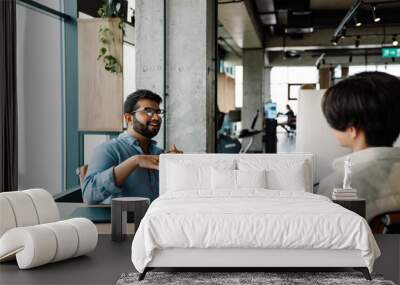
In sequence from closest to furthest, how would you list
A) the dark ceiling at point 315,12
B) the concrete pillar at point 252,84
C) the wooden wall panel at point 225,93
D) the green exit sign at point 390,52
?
the dark ceiling at point 315,12
the green exit sign at point 390,52
the concrete pillar at point 252,84
the wooden wall panel at point 225,93

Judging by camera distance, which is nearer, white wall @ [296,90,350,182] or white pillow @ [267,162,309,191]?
white pillow @ [267,162,309,191]

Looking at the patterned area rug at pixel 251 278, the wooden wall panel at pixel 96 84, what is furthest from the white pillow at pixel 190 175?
the wooden wall panel at pixel 96 84

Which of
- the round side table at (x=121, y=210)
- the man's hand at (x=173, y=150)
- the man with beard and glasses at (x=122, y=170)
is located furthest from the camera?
the man's hand at (x=173, y=150)

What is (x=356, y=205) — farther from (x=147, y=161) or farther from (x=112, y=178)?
(x=112, y=178)

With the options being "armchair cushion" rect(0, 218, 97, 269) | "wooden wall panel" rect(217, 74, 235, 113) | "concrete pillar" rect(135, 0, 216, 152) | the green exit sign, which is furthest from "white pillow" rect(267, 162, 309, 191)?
the green exit sign

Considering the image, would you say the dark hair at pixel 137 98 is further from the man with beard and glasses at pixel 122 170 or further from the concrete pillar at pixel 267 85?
the concrete pillar at pixel 267 85

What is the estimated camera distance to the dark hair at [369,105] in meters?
4.34

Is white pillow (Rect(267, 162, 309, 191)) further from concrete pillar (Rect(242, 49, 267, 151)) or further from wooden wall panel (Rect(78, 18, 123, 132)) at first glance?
concrete pillar (Rect(242, 49, 267, 151))

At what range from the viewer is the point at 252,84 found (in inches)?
655

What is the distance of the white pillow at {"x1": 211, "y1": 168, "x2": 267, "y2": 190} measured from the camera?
4.96 metres

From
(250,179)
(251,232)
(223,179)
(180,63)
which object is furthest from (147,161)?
(251,232)

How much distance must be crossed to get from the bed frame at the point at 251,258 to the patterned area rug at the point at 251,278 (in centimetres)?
7

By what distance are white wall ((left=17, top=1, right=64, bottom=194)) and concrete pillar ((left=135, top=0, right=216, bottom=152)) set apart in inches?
38.6

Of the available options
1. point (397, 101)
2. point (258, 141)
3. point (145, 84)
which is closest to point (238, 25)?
point (258, 141)
